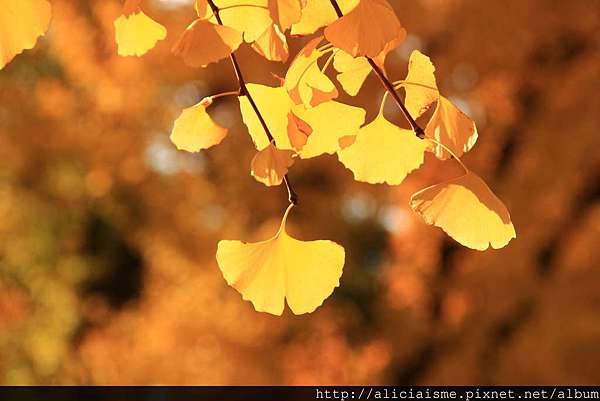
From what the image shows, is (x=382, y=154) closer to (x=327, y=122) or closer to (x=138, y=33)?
(x=327, y=122)

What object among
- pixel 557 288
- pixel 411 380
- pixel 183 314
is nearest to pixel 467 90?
pixel 557 288

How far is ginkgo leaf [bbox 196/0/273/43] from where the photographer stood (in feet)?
1.33

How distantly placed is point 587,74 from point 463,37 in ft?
1.14

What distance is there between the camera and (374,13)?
0.36 m

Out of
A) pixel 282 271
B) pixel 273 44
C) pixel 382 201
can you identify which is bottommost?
pixel 382 201

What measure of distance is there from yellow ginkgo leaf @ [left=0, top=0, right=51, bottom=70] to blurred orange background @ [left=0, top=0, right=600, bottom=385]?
6.45ft

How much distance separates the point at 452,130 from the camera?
1.36 ft

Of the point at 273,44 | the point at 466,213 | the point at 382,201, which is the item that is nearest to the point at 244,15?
the point at 273,44

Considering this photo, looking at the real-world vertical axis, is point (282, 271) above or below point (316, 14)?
below

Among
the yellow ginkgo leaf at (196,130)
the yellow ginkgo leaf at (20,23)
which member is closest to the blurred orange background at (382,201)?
the yellow ginkgo leaf at (196,130)

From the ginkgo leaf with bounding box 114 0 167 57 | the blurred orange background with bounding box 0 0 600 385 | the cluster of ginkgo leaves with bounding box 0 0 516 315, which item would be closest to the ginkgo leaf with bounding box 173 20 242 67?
the cluster of ginkgo leaves with bounding box 0 0 516 315

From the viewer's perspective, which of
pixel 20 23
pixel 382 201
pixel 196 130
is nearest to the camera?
pixel 20 23

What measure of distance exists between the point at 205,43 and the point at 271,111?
2.7 inches
